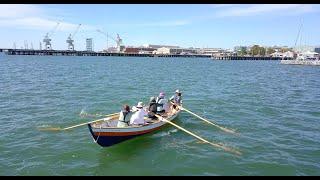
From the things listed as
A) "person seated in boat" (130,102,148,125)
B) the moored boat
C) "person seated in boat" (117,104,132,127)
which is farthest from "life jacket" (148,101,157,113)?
"person seated in boat" (117,104,132,127)

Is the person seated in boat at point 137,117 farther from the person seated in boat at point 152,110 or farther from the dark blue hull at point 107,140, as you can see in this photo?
the person seated in boat at point 152,110

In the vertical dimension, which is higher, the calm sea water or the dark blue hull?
the dark blue hull

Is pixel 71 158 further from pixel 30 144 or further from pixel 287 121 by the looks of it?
pixel 287 121

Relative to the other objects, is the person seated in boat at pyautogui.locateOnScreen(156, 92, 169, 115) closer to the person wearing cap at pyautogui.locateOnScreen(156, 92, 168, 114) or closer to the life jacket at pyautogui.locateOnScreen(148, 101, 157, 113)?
the person wearing cap at pyautogui.locateOnScreen(156, 92, 168, 114)

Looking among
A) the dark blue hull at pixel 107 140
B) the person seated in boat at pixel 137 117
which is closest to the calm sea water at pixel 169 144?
the dark blue hull at pixel 107 140

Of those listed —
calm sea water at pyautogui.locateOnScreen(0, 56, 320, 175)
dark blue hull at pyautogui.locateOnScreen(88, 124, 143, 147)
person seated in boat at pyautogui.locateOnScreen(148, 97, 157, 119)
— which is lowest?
calm sea water at pyautogui.locateOnScreen(0, 56, 320, 175)

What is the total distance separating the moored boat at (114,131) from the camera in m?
15.8

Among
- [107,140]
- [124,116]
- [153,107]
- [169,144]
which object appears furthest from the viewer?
[153,107]

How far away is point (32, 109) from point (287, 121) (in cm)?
1881

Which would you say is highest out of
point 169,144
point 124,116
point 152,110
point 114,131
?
point 124,116

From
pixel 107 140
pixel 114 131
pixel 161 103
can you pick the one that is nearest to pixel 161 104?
pixel 161 103

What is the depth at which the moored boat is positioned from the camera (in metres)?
15.8

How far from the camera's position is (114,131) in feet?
53.5

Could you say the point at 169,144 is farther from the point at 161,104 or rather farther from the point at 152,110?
the point at 161,104
